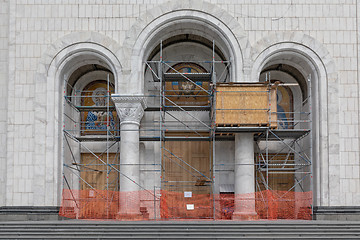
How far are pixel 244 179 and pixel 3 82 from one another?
12437 mm

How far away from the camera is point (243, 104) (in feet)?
74.9

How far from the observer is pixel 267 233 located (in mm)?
19297

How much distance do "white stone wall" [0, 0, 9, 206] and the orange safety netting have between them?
2.98 m

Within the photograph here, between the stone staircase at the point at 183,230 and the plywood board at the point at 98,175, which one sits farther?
the plywood board at the point at 98,175

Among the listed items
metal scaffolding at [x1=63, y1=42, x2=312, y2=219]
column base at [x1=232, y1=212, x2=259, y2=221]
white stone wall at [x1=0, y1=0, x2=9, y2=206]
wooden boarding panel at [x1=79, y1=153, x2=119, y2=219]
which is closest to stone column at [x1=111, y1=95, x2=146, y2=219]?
metal scaffolding at [x1=63, y1=42, x2=312, y2=219]

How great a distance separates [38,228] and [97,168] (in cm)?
668

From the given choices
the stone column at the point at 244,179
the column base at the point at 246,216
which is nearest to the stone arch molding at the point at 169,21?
the stone column at the point at 244,179

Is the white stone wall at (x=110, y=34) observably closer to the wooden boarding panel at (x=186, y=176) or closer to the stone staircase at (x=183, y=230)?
the stone staircase at (x=183, y=230)

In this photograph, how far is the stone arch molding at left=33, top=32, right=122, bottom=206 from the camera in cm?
2338

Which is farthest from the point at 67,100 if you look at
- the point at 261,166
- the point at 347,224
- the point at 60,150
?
the point at 347,224

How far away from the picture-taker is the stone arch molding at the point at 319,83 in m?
23.4

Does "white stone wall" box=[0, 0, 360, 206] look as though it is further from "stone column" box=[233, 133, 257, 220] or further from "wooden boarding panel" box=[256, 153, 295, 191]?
"stone column" box=[233, 133, 257, 220]

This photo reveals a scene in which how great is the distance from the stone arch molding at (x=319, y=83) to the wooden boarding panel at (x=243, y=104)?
1.17 metres

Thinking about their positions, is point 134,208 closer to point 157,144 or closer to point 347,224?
point 157,144
